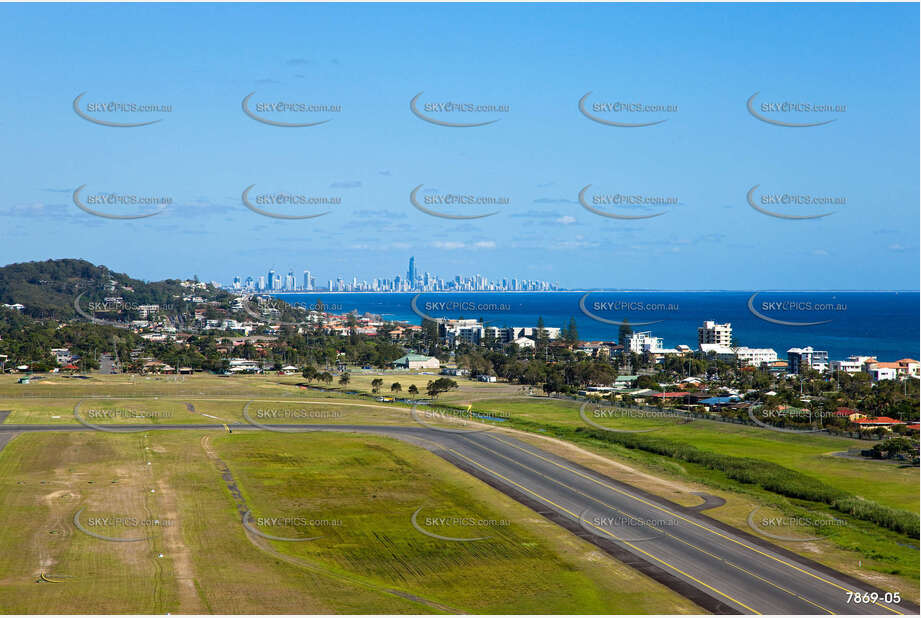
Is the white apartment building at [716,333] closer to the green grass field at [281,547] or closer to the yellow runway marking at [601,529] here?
→ the yellow runway marking at [601,529]

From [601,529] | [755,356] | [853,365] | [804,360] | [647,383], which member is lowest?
[601,529]

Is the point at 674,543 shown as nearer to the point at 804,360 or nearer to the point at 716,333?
the point at 804,360

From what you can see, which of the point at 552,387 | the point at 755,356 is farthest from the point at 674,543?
the point at 755,356

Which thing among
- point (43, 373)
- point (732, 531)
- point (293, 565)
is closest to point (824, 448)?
point (732, 531)

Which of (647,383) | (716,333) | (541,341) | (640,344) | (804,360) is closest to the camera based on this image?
(647,383)

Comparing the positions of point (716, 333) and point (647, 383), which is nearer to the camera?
point (647, 383)

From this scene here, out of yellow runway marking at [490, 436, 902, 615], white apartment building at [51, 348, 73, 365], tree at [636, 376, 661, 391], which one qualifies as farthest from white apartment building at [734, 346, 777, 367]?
white apartment building at [51, 348, 73, 365]

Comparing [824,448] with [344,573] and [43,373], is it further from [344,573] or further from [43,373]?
[43,373]

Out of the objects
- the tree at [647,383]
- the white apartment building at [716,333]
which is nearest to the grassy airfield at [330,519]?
the tree at [647,383]

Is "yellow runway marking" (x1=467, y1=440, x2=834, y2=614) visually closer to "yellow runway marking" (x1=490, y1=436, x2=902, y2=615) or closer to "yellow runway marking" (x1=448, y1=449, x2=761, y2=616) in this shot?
"yellow runway marking" (x1=490, y1=436, x2=902, y2=615)

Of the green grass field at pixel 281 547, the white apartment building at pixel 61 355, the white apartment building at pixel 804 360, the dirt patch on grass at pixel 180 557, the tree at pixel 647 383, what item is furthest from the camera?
the white apartment building at pixel 61 355
